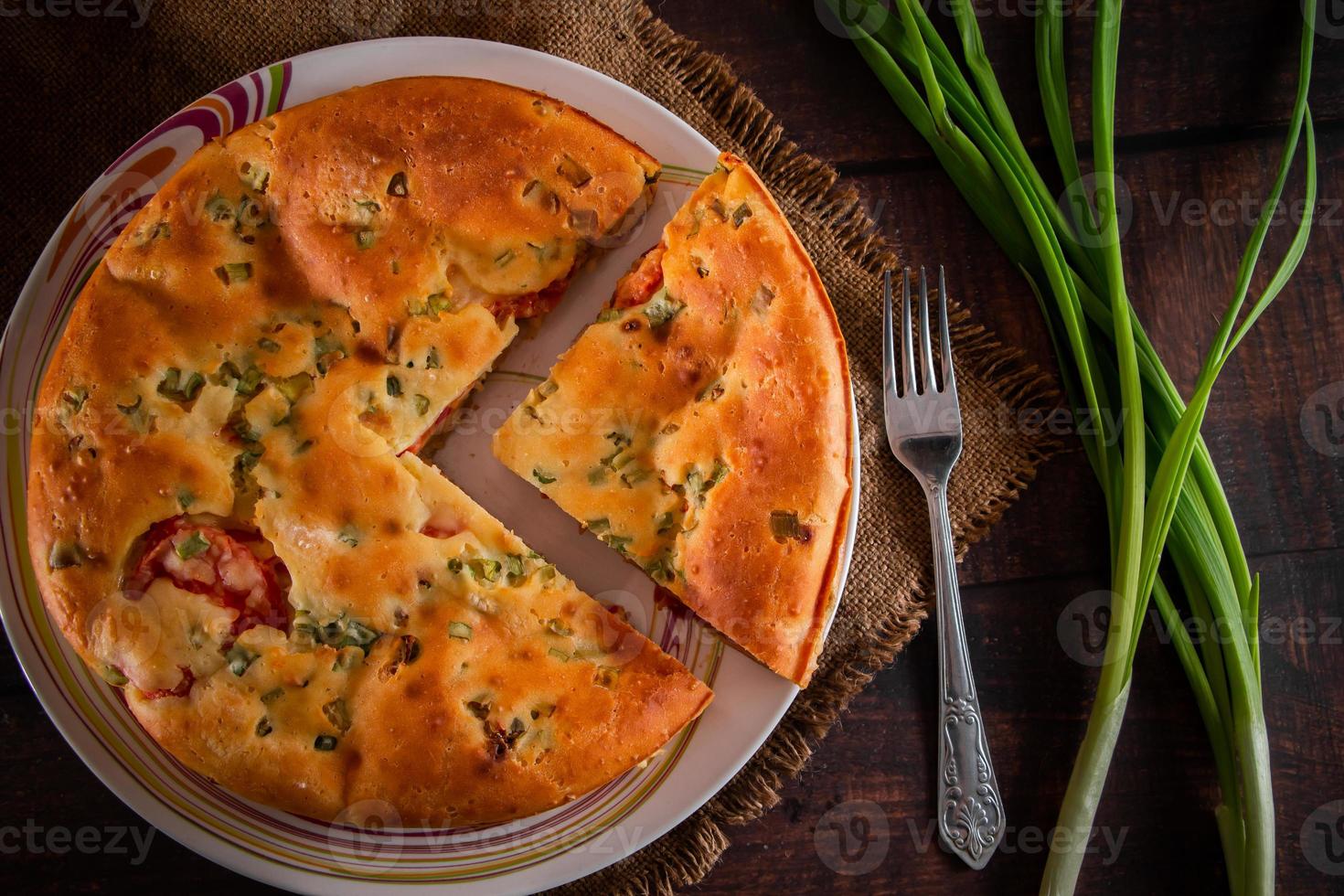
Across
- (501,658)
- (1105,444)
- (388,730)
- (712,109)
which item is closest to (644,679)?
(501,658)

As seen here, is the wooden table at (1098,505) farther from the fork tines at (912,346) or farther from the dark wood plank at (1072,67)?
the fork tines at (912,346)

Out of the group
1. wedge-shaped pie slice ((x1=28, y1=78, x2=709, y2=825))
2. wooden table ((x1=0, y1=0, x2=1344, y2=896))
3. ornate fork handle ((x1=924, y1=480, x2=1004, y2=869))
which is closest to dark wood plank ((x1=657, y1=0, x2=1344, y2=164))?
wooden table ((x1=0, y1=0, x2=1344, y2=896))

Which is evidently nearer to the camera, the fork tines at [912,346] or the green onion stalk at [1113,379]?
the green onion stalk at [1113,379]

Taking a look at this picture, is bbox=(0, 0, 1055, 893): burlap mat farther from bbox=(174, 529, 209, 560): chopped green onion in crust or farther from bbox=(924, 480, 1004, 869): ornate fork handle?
bbox=(174, 529, 209, 560): chopped green onion in crust

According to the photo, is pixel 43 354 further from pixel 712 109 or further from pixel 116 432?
pixel 712 109

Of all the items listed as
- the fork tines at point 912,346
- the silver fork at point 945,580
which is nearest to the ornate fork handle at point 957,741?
the silver fork at point 945,580

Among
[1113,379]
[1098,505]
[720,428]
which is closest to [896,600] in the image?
[1098,505]
